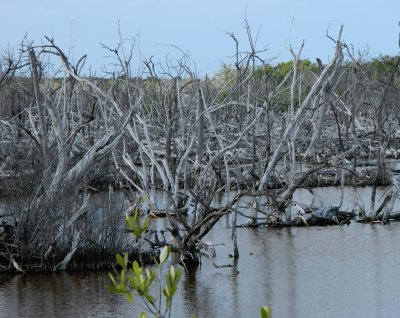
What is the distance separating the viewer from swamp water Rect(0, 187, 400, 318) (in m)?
11.0

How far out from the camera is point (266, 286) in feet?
40.5

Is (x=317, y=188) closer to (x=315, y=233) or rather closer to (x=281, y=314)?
(x=315, y=233)

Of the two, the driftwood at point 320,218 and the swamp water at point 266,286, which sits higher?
the driftwood at point 320,218

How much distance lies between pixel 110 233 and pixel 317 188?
36.2 ft

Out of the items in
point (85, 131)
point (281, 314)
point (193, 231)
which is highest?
point (85, 131)

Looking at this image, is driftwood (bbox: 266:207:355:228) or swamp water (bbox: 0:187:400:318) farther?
driftwood (bbox: 266:207:355:228)

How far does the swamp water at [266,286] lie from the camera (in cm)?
1103

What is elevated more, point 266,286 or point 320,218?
point 320,218

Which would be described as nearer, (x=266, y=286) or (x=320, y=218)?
(x=266, y=286)

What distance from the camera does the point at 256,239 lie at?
1636 cm

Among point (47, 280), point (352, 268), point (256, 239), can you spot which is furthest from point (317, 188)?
point (47, 280)

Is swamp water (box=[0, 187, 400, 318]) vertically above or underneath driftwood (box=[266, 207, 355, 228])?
underneath

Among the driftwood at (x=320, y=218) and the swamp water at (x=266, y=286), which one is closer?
the swamp water at (x=266, y=286)

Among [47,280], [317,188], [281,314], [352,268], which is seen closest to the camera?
[281,314]
